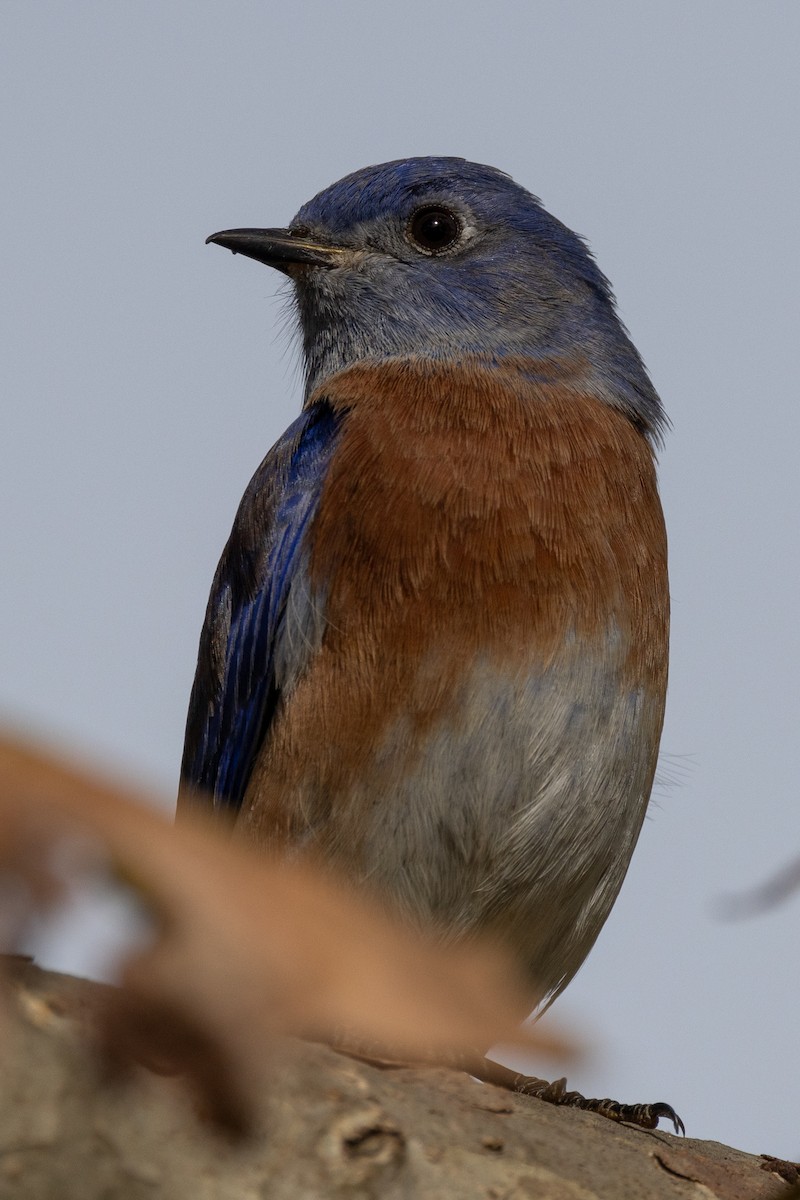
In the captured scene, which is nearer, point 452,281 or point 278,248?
point 452,281

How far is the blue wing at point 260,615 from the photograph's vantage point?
717cm

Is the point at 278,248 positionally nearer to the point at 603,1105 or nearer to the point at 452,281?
the point at 452,281

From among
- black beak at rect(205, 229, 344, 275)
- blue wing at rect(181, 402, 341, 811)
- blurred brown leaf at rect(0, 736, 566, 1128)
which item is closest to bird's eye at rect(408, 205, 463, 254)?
black beak at rect(205, 229, 344, 275)

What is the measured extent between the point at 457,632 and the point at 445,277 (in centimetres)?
300

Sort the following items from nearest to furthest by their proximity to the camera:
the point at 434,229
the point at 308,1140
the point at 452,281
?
the point at 308,1140 → the point at 452,281 → the point at 434,229

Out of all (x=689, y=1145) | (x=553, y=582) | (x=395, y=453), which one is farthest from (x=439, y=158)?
(x=689, y=1145)

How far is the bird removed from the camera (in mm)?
6512

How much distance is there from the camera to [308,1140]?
275cm

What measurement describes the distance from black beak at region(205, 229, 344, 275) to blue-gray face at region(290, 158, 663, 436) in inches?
2.1

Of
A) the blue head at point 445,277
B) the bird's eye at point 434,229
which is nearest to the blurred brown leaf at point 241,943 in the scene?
the blue head at point 445,277

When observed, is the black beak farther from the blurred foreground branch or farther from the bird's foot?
the blurred foreground branch

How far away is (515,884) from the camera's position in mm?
6898

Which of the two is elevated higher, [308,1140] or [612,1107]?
[308,1140]

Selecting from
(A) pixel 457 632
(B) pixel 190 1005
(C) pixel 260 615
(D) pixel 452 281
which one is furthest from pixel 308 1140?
(D) pixel 452 281
